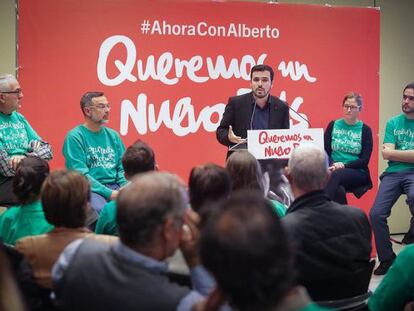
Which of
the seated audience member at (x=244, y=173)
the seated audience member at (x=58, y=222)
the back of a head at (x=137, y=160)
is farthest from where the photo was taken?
the back of a head at (x=137, y=160)

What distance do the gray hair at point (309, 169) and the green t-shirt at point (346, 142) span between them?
2.55m

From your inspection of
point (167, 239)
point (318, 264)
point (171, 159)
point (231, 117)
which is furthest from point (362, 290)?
point (171, 159)

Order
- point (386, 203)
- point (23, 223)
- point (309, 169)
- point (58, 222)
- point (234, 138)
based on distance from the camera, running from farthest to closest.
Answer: point (386, 203) < point (234, 138) < point (23, 223) < point (309, 169) < point (58, 222)

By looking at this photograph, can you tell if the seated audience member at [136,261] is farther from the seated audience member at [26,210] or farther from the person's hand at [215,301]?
the seated audience member at [26,210]

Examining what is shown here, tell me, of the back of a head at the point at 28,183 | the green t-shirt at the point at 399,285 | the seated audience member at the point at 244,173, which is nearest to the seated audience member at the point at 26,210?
the back of a head at the point at 28,183

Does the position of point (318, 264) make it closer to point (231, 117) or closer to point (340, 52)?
point (231, 117)

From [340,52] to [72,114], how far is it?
2.58m

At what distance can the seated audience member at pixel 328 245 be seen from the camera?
79.1 inches

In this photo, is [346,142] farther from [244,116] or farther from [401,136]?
[244,116]

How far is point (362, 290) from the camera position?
2.15m

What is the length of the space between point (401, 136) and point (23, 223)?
3298mm

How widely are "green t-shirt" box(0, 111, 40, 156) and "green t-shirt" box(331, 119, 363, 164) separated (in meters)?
2.53

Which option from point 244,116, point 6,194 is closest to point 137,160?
point 6,194

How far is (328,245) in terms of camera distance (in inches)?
80.1
